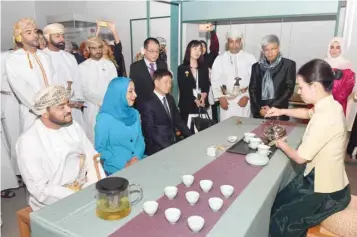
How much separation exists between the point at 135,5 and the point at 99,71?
2205mm

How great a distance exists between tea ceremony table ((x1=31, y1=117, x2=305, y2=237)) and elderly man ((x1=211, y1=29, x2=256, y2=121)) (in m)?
1.61

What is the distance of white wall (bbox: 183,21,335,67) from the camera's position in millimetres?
3766

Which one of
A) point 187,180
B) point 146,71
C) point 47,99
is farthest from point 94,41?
point 187,180

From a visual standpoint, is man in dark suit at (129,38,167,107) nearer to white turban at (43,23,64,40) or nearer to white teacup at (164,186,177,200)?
white turban at (43,23,64,40)

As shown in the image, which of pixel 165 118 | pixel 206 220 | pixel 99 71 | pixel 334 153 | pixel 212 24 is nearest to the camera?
pixel 206 220

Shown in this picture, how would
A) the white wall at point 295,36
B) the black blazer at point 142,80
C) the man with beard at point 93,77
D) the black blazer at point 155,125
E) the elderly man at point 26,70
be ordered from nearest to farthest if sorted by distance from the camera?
1. the black blazer at point 155,125
2. the elderly man at point 26,70
3. the black blazer at point 142,80
4. the man with beard at point 93,77
5. the white wall at point 295,36

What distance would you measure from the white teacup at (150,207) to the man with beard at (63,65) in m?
2.34

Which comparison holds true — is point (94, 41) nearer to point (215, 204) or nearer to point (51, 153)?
point (51, 153)

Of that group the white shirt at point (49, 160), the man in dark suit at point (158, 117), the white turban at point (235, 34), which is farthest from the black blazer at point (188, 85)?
the white shirt at point (49, 160)

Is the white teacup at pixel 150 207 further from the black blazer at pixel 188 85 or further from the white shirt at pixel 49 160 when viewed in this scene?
the black blazer at pixel 188 85

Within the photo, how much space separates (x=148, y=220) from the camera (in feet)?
3.67

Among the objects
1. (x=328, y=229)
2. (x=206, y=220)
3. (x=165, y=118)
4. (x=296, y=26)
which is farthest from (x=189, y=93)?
(x=206, y=220)

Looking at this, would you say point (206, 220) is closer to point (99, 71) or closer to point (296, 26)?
point (99, 71)

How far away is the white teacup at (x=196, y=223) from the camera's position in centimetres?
104
